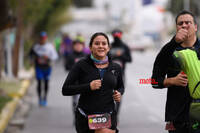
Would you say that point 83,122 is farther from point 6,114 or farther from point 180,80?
point 6,114

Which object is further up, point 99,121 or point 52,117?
point 99,121

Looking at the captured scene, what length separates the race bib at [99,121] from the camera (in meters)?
5.27

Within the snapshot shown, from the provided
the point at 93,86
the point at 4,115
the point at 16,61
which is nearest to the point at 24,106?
the point at 4,115

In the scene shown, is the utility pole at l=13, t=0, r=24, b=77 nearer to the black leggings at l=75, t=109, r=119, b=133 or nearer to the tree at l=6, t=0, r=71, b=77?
the tree at l=6, t=0, r=71, b=77

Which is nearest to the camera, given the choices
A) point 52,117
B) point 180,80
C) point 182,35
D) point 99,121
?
point 182,35

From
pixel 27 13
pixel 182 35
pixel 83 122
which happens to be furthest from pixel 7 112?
pixel 27 13

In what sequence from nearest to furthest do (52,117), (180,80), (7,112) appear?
1. (180,80)
2. (7,112)
3. (52,117)

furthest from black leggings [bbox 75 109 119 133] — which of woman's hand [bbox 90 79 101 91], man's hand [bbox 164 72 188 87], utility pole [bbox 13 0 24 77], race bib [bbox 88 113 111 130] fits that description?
utility pole [bbox 13 0 24 77]

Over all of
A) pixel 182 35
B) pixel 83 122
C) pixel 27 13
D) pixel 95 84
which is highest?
pixel 27 13

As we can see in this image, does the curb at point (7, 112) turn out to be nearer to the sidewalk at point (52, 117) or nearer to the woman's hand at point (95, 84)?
the sidewalk at point (52, 117)

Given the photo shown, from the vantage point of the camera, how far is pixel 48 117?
444 inches

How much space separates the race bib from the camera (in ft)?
17.3

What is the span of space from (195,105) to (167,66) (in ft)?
1.67

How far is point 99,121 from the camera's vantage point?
527 cm
